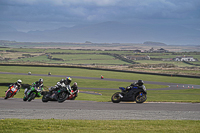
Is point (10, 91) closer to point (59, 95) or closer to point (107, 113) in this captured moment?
point (59, 95)

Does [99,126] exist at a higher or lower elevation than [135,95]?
lower

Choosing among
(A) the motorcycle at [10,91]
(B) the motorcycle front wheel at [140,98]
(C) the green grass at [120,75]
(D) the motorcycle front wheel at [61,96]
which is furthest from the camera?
(C) the green grass at [120,75]

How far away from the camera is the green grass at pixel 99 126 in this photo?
11.9m

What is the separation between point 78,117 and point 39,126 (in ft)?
9.94

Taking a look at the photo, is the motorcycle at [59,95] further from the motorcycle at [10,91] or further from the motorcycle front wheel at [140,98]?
the motorcycle front wheel at [140,98]

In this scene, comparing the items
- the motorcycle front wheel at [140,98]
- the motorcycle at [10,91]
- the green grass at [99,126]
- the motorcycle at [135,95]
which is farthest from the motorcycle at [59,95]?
the green grass at [99,126]

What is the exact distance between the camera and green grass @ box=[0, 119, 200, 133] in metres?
11.9

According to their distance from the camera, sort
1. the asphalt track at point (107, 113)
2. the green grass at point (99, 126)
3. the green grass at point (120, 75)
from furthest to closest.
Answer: the green grass at point (120, 75) → the asphalt track at point (107, 113) → the green grass at point (99, 126)

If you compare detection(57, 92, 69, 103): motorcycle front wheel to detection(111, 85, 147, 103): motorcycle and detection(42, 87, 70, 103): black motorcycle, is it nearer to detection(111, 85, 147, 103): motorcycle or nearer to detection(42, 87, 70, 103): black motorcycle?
detection(42, 87, 70, 103): black motorcycle

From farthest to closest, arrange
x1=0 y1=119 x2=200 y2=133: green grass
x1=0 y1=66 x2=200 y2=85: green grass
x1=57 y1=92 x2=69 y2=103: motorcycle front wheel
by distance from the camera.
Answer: x1=0 y1=66 x2=200 y2=85: green grass < x1=57 y1=92 x2=69 y2=103: motorcycle front wheel < x1=0 y1=119 x2=200 y2=133: green grass

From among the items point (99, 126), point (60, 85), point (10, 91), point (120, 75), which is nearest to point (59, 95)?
point (60, 85)

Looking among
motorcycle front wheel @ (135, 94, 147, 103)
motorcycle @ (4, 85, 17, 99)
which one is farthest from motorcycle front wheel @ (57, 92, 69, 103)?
motorcycle @ (4, 85, 17, 99)

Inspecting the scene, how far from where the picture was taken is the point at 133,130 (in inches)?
475

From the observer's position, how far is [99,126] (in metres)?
12.6
